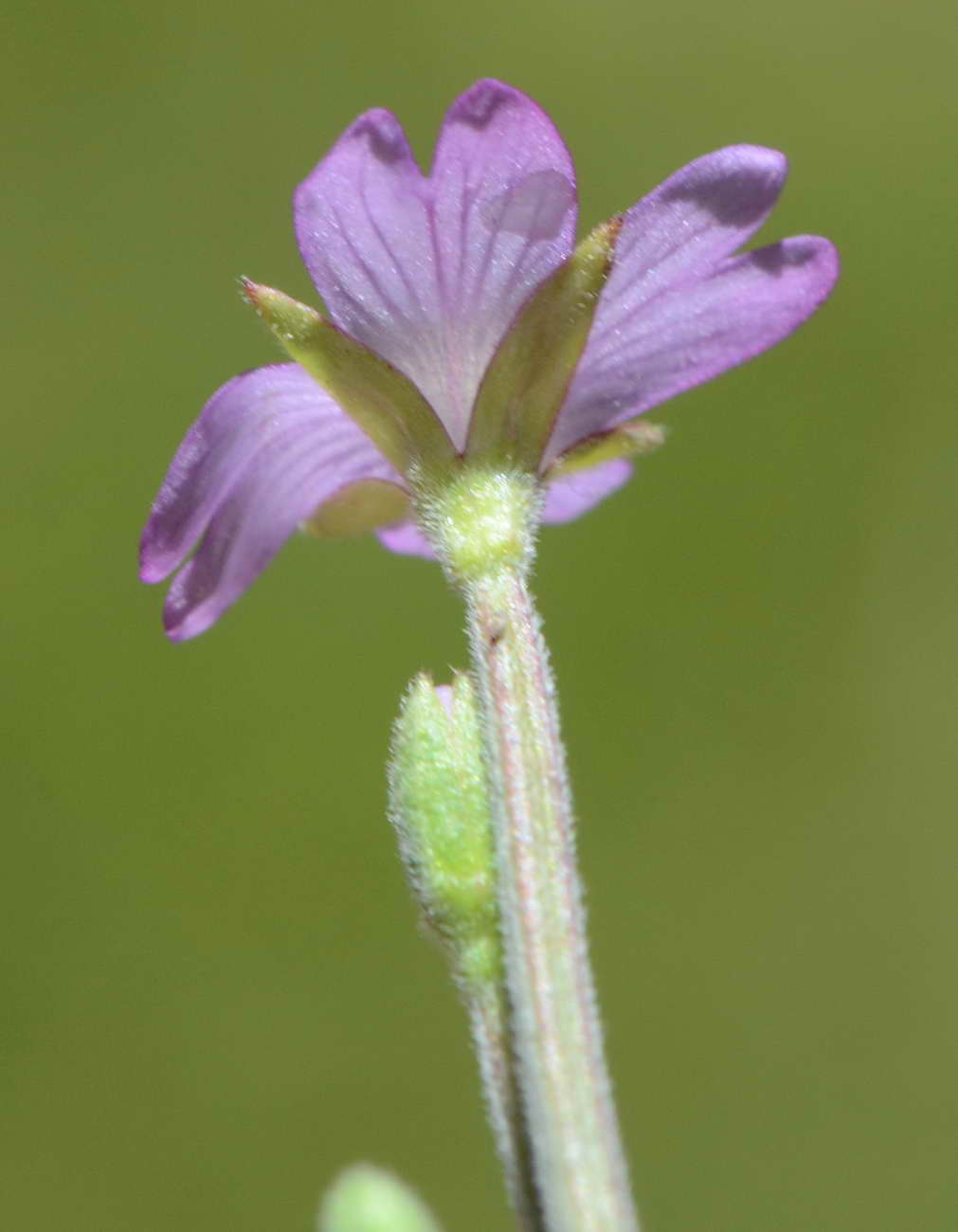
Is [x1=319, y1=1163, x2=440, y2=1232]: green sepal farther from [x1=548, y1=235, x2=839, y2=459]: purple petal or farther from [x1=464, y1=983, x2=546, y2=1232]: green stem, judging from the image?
[x1=548, y1=235, x2=839, y2=459]: purple petal

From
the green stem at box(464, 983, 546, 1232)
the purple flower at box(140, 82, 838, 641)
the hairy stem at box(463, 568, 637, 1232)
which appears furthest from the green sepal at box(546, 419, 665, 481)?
the green stem at box(464, 983, 546, 1232)

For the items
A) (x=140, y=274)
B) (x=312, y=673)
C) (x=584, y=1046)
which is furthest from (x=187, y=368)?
(x=584, y=1046)

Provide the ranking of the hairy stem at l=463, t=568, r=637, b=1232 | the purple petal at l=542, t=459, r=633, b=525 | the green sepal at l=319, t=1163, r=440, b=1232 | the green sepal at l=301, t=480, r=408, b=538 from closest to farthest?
the hairy stem at l=463, t=568, r=637, b=1232 → the green sepal at l=319, t=1163, r=440, b=1232 → the green sepal at l=301, t=480, r=408, b=538 → the purple petal at l=542, t=459, r=633, b=525

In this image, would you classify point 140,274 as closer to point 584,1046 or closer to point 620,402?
point 620,402

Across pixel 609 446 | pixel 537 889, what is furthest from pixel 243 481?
pixel 537 889

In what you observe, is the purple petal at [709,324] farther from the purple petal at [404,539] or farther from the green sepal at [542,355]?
the purple petal at [404,539]

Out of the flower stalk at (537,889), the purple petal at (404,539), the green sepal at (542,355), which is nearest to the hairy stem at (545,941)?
the flower stalk at (537,889)
